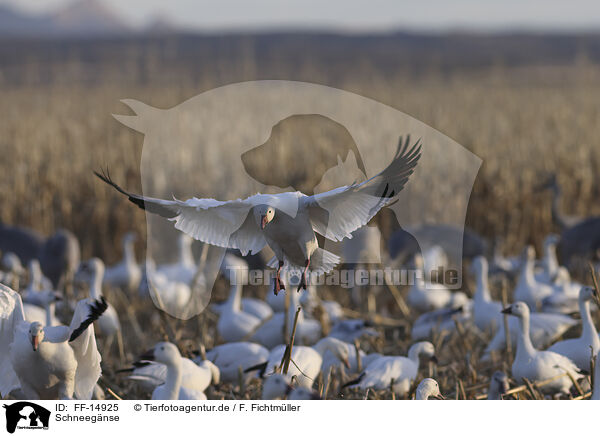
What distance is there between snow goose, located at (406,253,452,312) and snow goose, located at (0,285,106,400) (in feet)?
11.2

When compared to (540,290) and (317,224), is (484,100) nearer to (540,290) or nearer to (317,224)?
(540,290)

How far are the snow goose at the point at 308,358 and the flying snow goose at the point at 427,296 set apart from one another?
189 cm

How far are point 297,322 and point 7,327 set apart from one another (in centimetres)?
129

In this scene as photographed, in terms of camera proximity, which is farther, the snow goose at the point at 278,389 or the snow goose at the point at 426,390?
the snow goose at the point at 426,390

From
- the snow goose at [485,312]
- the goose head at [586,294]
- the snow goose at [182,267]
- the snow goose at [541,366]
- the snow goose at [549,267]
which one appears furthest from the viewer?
the snow goose at [182,267]

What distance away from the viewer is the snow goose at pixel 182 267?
7.04 metres

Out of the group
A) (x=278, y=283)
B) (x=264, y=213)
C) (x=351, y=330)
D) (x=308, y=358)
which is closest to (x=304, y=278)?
(x=278, y=283)

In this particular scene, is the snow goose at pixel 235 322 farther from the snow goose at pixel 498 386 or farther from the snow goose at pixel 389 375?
the snow goose at pixel 498 386

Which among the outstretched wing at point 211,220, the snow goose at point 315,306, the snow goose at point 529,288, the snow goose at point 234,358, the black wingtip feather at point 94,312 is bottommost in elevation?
the snow goose at point 234,358

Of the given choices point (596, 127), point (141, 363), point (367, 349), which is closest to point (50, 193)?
point (367, 349)

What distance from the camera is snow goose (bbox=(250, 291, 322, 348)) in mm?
5348

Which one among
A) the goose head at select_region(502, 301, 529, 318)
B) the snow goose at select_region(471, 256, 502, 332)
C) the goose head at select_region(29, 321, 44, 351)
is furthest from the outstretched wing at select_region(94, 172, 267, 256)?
the snow goose at select_region(471, 256, 502, 332)
